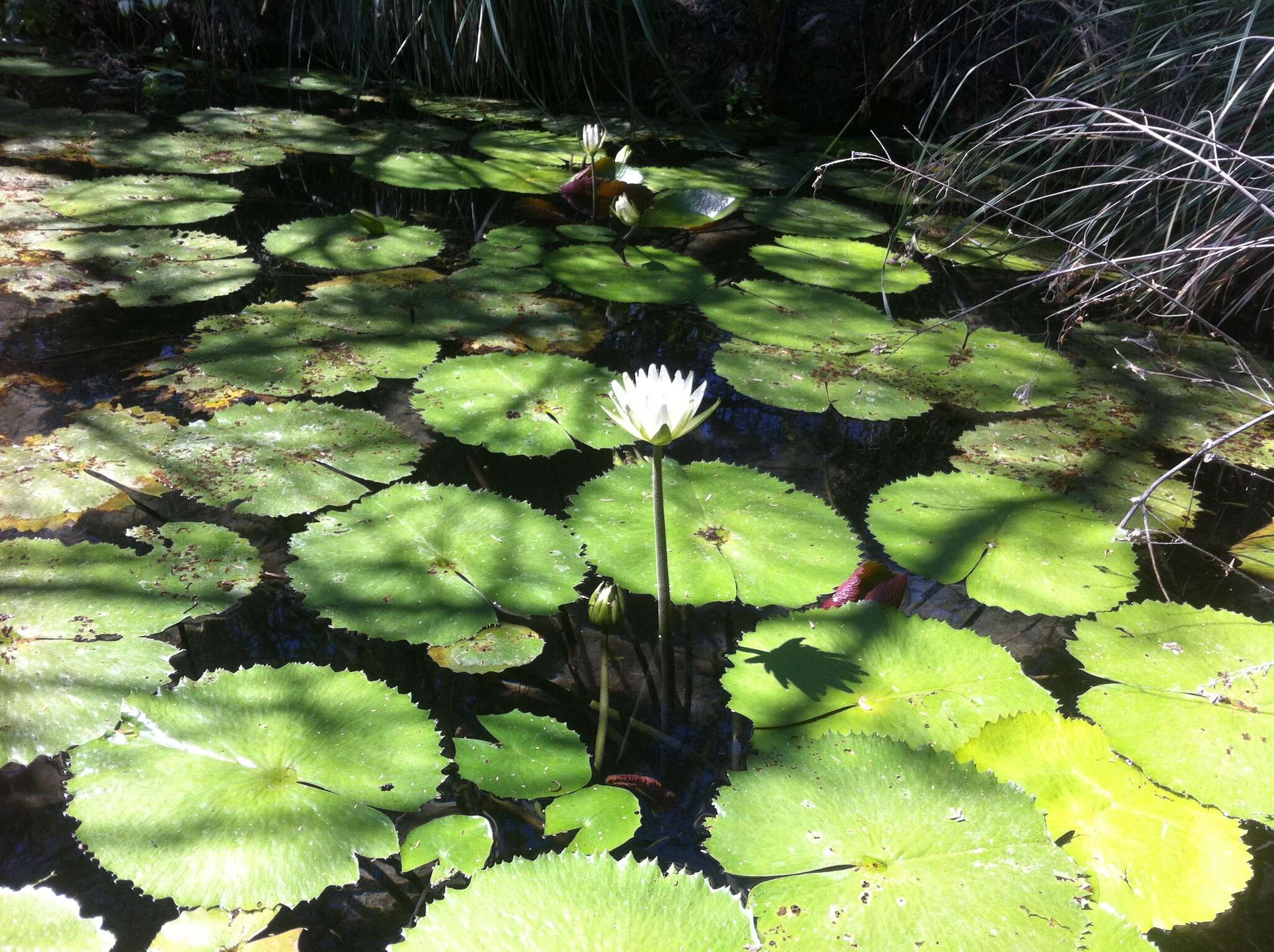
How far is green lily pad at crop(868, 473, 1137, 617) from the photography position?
1.51m

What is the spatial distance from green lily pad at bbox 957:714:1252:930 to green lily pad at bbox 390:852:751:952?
0.44 m

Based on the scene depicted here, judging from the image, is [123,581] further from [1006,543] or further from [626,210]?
[626,210]

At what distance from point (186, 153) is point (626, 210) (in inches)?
71.7

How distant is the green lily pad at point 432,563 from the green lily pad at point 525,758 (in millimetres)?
183

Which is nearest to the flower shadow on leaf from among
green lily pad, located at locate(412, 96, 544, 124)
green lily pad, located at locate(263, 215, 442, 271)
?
green lily pad, located at locate(263, 215, 442, 271)

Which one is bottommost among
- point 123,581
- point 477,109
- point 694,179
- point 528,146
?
point 123,581

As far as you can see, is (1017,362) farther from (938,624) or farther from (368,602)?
(368,602)

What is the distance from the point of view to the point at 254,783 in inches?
41.3

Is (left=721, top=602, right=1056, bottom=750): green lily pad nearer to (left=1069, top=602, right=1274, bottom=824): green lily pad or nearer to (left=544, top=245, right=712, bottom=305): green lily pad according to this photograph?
(left=1069, top=602, right=1274, bottom=824): green lily pad

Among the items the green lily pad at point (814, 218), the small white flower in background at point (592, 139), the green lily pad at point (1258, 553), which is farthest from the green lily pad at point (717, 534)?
the small white flower in background at point (592, 139)

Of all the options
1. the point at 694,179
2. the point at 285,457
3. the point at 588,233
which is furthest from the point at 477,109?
the point at 285,457

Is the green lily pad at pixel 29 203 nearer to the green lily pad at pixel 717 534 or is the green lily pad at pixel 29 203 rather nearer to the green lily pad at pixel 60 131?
the green lily pad at pixel 60 131

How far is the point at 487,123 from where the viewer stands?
4336mm

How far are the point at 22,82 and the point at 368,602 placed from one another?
181 inches
